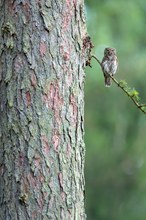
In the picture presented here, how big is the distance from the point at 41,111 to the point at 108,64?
0.79m

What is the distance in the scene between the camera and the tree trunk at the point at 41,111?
3.85m

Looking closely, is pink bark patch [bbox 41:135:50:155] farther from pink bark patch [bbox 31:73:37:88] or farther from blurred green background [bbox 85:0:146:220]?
blurred green background [bbox 85:0:146:220]

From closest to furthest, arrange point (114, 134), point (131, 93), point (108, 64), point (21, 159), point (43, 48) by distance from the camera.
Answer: point (21, 159) < point (43, 48) < point (131, 93) < point (108, 64) < point (114, 134)

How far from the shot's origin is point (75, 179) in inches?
155

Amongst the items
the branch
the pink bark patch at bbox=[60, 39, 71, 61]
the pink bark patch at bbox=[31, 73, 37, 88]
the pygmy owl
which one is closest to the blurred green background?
the pygmy owl

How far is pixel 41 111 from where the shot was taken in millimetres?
3893

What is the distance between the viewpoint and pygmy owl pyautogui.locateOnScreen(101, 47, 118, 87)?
A: 4.55 metres

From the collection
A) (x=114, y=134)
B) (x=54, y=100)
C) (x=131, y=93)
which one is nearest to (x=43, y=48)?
→ (x=54, y=100)

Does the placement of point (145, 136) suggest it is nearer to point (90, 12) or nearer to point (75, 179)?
point (90, 12)

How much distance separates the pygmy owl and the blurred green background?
821cm

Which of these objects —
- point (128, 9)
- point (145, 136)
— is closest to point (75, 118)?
point (145, 136)

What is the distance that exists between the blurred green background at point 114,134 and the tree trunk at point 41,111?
29.2 ft

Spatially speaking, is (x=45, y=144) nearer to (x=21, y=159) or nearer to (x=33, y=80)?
(x=21, y=159)

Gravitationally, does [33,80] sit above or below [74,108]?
above
